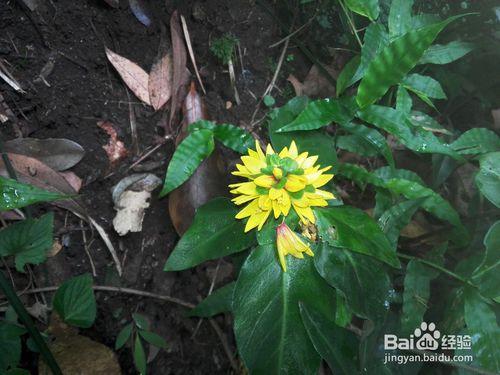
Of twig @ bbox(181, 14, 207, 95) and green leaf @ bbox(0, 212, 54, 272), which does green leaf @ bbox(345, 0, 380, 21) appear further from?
green leaf @ bbox(0, 212, 54, 272)

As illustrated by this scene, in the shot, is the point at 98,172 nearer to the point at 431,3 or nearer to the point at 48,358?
the point at 48,358

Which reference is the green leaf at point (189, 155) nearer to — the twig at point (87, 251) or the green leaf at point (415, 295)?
the twig at point (87, 251)

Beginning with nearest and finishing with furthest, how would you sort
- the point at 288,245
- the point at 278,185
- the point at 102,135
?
the point at 278,185, the point at 288,245, the point at 102,135

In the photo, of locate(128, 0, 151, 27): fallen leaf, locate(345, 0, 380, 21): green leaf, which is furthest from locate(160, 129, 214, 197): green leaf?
locate(345, 0, 380, 21): green leaf

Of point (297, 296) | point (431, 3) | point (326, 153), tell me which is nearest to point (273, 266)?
point (297, 296)

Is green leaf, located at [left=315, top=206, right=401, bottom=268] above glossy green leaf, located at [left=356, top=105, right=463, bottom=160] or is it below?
below

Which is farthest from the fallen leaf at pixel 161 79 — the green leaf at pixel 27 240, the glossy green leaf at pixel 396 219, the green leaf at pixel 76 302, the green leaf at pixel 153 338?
the glossy green leaf at pixel 396 219

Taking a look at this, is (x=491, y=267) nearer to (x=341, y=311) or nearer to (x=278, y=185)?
(x=341, y=311)

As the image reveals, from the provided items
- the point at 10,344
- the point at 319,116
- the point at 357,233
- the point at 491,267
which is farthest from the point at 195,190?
the point at 491,267
